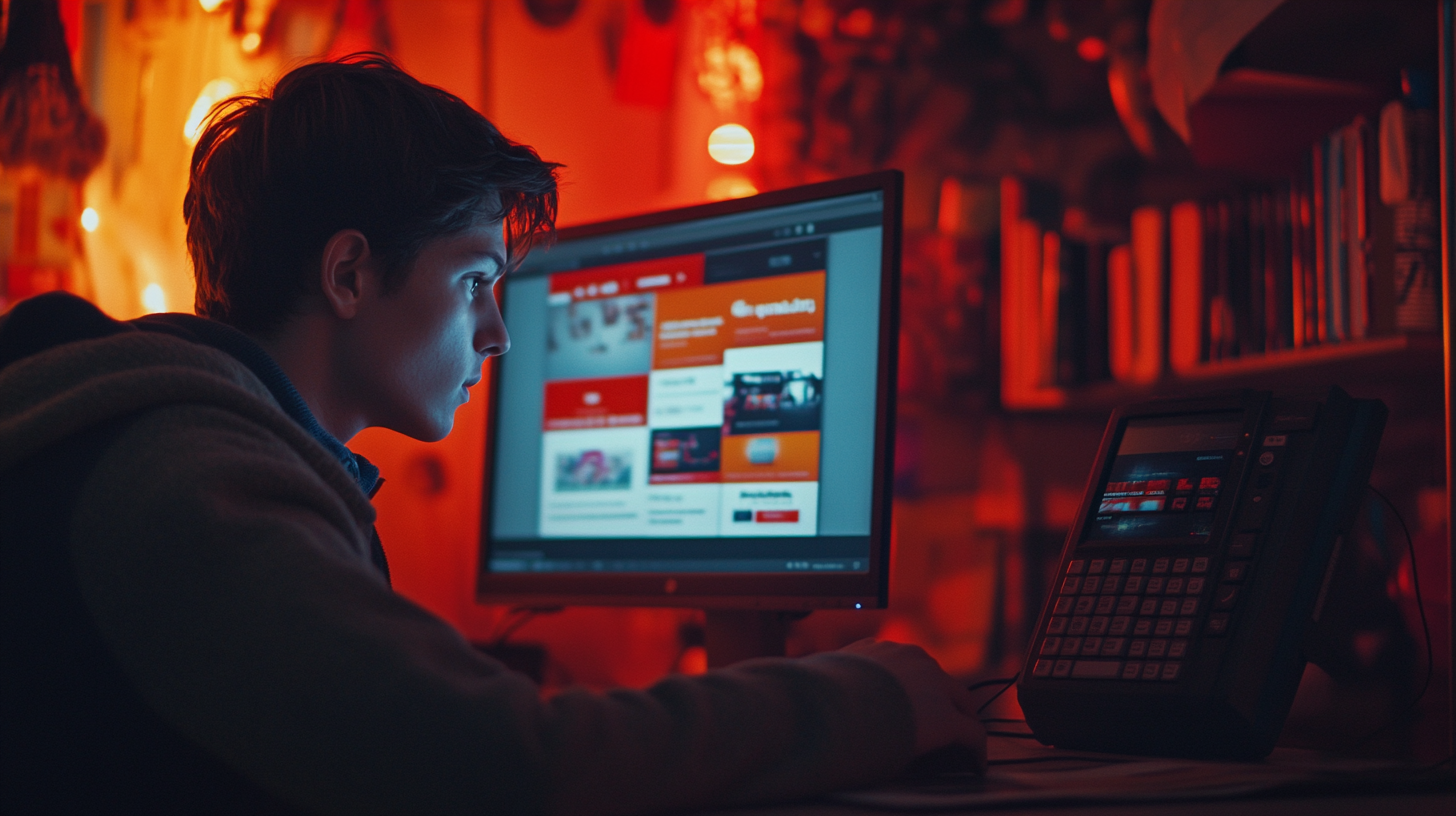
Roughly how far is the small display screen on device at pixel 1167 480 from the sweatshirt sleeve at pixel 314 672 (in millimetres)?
391

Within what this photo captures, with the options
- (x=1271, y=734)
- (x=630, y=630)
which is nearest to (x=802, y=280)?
(x=1271, y=734)

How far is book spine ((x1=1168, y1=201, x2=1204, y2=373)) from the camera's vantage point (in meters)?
1.68

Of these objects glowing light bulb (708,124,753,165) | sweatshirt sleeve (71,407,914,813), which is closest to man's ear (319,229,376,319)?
sweatshirt sleeve (71,407,914,813)

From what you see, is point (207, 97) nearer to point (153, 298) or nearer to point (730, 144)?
point (153, 298)

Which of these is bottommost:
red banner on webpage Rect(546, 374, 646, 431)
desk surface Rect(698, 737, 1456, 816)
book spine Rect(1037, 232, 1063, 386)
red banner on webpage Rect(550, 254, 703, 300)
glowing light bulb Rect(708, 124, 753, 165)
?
desk surface Rect(698, 737, 1456, 816)

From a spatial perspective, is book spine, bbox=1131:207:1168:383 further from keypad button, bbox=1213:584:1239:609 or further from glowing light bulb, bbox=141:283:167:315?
glowing light bulb, bbox=141:283:167:315

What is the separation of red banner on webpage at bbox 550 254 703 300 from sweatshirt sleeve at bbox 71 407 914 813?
A: 2.12 feet

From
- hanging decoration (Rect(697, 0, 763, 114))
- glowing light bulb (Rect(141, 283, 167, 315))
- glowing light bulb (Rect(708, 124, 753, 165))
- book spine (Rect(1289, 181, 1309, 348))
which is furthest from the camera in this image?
glowing light bulb (Rect(708, 124, 753, 165))

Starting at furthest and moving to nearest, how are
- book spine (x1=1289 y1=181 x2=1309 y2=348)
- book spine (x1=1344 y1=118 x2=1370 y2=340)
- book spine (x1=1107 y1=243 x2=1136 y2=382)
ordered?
1. book spine (x1=1107 y1=243 x2=1136 y2=382)
2. book spine (x1=1289 y1=181 x2=1309 y2=348)
3. book spine (x1=1344 y1=118 x2=1370 y2=340)

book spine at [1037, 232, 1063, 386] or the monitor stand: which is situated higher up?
book spine at [1037, 232, 1063, 386]

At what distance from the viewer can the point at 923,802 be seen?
0.56 metres

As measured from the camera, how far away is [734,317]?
1102 mm

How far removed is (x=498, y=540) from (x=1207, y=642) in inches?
30.7

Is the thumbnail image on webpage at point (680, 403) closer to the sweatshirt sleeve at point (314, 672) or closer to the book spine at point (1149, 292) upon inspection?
the sweatshirt sleeve at point (314, 672)
